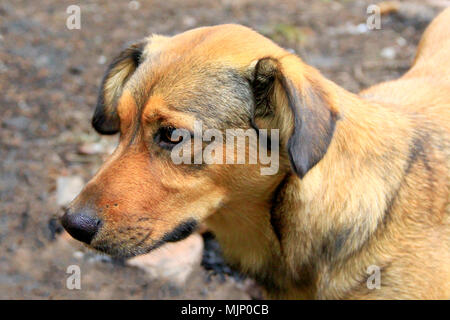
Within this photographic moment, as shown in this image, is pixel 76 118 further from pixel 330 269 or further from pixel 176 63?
pixel 330 269

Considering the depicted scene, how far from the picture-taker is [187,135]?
2.95m

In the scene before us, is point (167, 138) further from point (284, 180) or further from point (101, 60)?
point (101, 60)

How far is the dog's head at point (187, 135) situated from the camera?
9.61ft

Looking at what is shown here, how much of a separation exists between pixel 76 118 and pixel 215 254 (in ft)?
7.36

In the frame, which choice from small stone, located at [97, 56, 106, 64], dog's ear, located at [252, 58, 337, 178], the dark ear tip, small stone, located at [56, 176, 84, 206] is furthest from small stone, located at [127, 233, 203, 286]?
small stone, located at [97, 56, 106, 64]

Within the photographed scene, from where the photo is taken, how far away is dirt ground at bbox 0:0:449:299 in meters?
4.50

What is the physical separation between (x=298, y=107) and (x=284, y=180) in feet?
1.82

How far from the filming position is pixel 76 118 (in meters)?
6.00

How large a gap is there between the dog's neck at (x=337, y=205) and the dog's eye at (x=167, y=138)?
61 cm

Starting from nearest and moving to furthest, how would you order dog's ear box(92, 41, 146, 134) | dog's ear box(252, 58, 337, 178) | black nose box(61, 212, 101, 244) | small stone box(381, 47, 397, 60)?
dog's ear box(252, 58, 337, 178), black nose box(61, 212, 101, 244), dog's ear box(92, 41, 146, 134), small stone box(381, 47, 397, 60)

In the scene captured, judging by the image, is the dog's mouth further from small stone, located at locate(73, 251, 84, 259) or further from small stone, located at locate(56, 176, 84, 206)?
small stone, located at locate(56, 176, 84, 206)

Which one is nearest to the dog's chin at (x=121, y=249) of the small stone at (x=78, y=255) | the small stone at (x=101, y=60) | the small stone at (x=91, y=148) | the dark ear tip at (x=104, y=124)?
the dark ear tip at (x=104, y=124)

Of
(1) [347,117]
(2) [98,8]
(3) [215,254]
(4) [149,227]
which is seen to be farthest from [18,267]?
(2) [98,8]

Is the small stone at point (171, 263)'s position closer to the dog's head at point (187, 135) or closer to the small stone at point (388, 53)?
the dog's head at point (187, 135)
